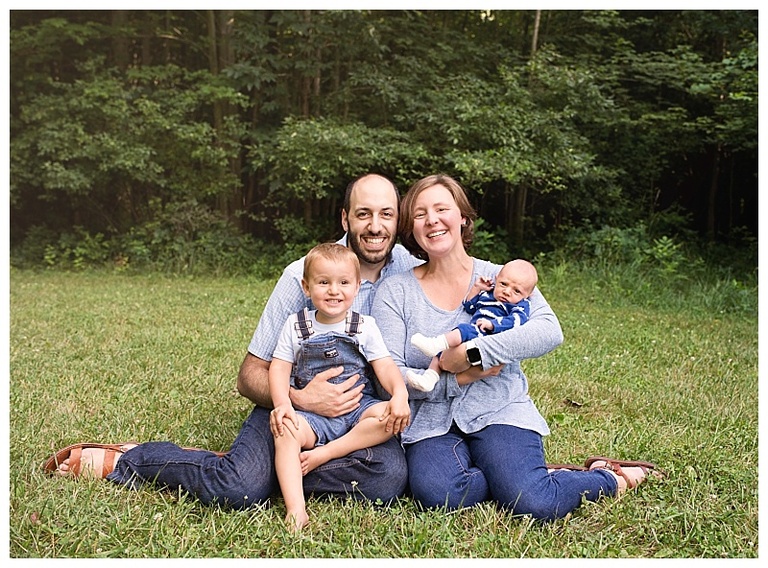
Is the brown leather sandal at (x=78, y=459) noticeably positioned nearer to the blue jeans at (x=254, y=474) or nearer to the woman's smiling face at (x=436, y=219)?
the blue jeans at (x=254, y=474)

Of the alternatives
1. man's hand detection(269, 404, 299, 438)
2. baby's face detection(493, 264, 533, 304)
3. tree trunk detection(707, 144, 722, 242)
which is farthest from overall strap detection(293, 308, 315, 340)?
tree trunk detection(707, 144, 722, 242)

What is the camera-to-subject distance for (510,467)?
2.80 m

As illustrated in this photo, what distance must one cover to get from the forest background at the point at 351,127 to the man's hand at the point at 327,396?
7602mm

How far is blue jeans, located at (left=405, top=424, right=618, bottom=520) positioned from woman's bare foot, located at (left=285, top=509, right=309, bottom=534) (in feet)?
1.36

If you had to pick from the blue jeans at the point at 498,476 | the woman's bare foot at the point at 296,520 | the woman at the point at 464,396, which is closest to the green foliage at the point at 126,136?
the woman at the point at 464,396

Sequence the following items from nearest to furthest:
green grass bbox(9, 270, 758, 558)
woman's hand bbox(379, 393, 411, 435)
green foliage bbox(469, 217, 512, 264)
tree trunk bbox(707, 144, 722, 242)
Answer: green grass bbox(9, 270, 758, 558) < woman's hand bbox(379, 393, 411, 435) < green foliage bbox(469, 217, 512, 264) < tree trunk bbox(707, 144, 722, 242)

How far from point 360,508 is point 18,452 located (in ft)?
4.85

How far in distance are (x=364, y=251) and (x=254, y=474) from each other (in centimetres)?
91

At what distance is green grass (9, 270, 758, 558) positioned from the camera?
252 cm

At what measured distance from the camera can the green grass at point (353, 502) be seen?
2520mm

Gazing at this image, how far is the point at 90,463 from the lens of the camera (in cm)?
297

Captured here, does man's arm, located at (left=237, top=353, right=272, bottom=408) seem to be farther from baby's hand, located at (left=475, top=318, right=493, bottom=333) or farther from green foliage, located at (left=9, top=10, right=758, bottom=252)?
green foliage, located at (left=9, top=10, right=758, bottom=252)

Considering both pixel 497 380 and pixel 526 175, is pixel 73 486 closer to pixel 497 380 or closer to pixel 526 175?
pixel 497 380

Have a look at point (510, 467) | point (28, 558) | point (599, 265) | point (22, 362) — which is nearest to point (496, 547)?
point (510, 467)
